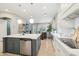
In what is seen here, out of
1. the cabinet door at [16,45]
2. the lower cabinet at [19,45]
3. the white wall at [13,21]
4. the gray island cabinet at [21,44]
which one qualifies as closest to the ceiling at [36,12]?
the white wall at [13,21]

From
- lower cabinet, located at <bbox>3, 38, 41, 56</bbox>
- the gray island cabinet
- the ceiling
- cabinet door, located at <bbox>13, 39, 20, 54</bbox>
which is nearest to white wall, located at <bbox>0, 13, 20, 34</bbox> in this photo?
the ceiling

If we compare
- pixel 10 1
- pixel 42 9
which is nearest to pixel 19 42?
pixel 42 9

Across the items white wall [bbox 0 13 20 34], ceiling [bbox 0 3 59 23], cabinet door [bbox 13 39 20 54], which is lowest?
cabinet door [bbox 13 39 20 54]

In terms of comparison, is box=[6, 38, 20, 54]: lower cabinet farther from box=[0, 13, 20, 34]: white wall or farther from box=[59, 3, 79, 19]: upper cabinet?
box=[59, 3, 79, 19]: upper cabinet

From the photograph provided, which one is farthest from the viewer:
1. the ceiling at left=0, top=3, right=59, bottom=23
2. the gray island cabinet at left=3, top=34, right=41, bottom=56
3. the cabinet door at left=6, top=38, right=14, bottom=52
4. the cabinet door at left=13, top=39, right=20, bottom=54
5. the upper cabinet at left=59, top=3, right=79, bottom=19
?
the cabinet door at left=6, top=38, right=14, bottom=52

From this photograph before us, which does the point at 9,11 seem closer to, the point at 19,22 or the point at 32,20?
the point at 19,22

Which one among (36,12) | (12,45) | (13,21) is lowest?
(12,45)

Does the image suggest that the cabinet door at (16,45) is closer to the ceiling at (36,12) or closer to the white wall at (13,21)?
the white wall at (13,21)

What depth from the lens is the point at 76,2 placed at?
157 cm

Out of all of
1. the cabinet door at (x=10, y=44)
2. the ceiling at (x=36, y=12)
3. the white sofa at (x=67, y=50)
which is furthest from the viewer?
the cabinet door at (x=10, y=44)

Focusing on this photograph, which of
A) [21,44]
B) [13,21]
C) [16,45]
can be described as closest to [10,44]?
[16,45]

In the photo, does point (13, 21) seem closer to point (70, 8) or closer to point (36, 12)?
point (36, 12)

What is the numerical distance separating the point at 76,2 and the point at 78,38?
919 millimetres

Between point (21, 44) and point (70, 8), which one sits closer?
point (70, 8)
